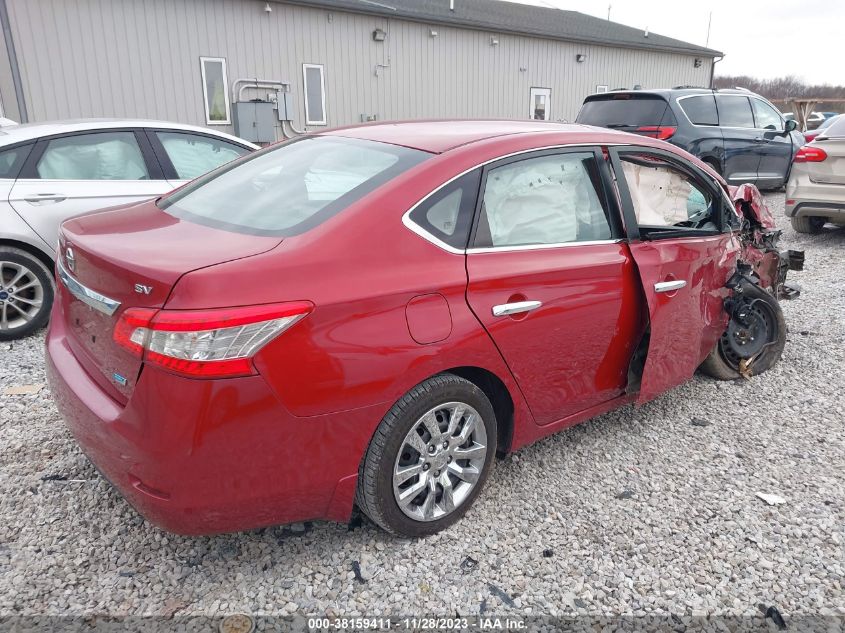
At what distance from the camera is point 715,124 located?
970 centimetres

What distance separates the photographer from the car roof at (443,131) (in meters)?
2.63

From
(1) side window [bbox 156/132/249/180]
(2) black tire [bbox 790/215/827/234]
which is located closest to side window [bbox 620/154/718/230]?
(1) side window [bbox 156/132/249/180]

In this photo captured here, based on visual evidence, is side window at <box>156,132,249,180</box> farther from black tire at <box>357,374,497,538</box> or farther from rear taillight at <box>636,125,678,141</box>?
rear taillight at <box>636,125,678,141</box>

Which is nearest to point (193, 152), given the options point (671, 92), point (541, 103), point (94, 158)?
point (94, 158)

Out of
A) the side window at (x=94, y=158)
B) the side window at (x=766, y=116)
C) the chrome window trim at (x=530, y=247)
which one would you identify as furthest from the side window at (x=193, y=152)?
the side window at (x=766, y=116)

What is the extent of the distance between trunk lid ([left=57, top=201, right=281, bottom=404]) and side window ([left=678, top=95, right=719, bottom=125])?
9.03m

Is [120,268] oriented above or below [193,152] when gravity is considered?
below

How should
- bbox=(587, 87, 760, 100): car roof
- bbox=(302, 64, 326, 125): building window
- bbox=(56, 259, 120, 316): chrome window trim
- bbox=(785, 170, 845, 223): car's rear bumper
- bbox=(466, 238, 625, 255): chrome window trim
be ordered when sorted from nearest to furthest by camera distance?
bbox=(56, 259, 120, 316): chrome window trim, bbox=(466, 238, 625, 255): chrome window trim, bbox=(785, 170, 845, 223): car's rear bumper, bbox=(587, 87, 760, 100): car roof, bbox=(302, 64, 326, 125): building window

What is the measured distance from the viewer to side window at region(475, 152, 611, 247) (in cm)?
255

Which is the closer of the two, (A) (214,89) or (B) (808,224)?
(B) (808,224)

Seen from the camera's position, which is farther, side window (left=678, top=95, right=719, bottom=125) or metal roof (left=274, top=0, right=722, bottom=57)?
metal roof (left=274, top=0, right=722, bottom=57)

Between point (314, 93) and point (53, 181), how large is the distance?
1014 cm

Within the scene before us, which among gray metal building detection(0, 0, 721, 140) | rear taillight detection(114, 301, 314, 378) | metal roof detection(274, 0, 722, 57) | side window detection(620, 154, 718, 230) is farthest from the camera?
metal roof detection(274, 0, 722, 57)

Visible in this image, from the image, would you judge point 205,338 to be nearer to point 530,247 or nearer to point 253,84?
point 530,247
